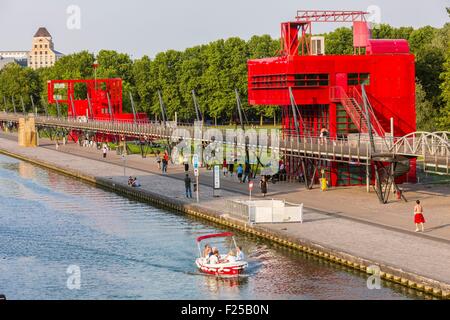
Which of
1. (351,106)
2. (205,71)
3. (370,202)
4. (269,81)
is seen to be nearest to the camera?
(370,202)

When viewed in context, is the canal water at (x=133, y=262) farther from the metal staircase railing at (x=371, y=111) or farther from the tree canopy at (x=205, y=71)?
the tree canopy at (x=205, y=71)

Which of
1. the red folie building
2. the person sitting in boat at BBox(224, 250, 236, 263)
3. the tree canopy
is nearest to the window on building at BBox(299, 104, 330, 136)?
the red folie building

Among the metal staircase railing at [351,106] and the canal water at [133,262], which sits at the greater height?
the metal staircase railing at [351,106]

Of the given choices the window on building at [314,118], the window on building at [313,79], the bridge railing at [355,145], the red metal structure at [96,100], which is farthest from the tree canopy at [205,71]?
the window on building at [313,79]

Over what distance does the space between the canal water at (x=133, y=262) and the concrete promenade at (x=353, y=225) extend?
0.84 meters

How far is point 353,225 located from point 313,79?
78.8 ft

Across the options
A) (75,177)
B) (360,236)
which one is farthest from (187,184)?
(75,177)

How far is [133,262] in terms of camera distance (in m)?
49.3

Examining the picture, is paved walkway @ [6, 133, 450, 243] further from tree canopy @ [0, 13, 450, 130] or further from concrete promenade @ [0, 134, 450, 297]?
tree canopy @ [0, 13, 450, 130]

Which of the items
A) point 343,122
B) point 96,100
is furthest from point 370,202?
point 96,100

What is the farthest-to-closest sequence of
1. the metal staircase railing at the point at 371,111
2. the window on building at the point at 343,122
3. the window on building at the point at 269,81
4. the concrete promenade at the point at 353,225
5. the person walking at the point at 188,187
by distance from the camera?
the window on building at the point at 269,81 < the window on building at the point at 343,122 < the metal staircase railing at the point at 371,111 < the person walking at the point at 188,187 < the concrete promenade at the point at 353,225

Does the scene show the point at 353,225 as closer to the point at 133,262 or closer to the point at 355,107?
the point at 133,262

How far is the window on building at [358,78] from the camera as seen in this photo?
249 ft

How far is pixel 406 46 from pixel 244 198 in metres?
20.0
